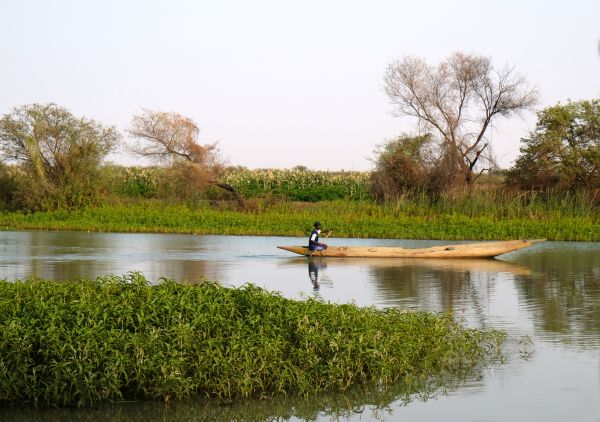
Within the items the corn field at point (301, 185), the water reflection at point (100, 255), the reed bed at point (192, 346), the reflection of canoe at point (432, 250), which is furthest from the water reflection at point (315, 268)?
the corn field at point (301, 185)

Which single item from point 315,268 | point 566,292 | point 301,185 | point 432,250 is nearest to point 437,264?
point 432,250

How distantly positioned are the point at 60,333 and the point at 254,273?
1193cm

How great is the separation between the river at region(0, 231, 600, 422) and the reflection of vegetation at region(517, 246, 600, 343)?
23 mm

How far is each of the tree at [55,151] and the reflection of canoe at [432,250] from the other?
17.0 metres

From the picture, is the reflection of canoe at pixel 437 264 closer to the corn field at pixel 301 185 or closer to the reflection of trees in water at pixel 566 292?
the reflection of trees in water at pixel 566 292

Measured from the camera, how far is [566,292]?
18.2m

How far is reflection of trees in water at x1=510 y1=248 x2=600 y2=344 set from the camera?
45.0 feet

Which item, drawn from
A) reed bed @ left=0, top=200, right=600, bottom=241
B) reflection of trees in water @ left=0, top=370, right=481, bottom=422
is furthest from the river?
reed bed @ left=0, top=200, right=600, bottom=241

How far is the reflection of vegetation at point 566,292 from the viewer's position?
45.1 feet

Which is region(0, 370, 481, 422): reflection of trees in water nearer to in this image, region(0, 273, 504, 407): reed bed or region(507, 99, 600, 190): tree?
region(0, 273, 504, 407): reed bed

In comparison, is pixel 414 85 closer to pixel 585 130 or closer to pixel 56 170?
pixel 585 130

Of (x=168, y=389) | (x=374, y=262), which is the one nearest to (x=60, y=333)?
(x=168, y=389)

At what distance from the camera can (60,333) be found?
9.43 m

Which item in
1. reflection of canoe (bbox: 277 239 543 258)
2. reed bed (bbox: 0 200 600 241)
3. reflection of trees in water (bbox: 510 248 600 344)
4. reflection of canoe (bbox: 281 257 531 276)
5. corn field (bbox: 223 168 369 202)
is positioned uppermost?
corn field (bbox: 223 168 369 202)
